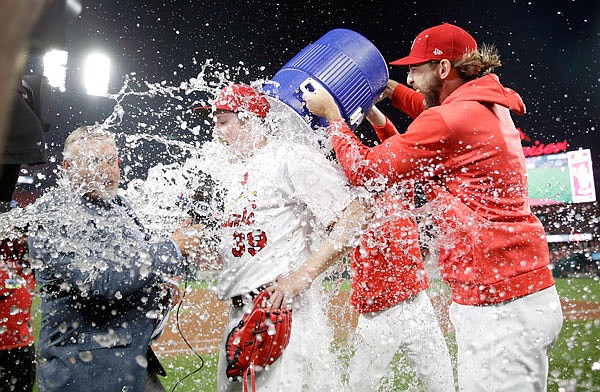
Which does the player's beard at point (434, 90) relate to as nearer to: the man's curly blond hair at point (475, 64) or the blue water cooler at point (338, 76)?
the man's curly blond hair at point (475, 64)

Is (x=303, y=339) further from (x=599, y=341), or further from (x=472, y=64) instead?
(x=599, y=341)

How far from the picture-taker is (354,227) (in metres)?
2.47

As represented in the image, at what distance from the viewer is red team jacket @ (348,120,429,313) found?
11.0 ft

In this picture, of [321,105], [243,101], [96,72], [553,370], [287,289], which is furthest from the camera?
[96,72]

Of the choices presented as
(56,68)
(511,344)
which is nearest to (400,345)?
(511,344)

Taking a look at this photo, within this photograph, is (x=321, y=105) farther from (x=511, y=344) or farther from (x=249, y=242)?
(x=511, y=344)

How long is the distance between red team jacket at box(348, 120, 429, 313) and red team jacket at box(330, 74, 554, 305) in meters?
0.74

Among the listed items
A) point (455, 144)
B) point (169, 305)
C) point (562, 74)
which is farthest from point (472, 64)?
point (562, 74)

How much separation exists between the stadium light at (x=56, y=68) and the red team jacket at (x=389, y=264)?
61.9 ft

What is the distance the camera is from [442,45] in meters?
2.86

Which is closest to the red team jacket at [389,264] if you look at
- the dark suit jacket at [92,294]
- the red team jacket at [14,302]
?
the dark suit jacket at [92,294]

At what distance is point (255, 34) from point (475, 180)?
1921 centimetres

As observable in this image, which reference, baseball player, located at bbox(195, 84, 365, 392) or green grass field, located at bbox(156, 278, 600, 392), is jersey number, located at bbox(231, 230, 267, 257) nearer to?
baseball player, located at bbox(195, 84, 365, 392)

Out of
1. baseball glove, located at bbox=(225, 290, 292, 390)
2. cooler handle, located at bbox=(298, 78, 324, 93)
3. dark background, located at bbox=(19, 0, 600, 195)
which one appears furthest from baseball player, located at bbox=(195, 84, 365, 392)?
dark background, located at bbox=(19, 0, 600, 195)
